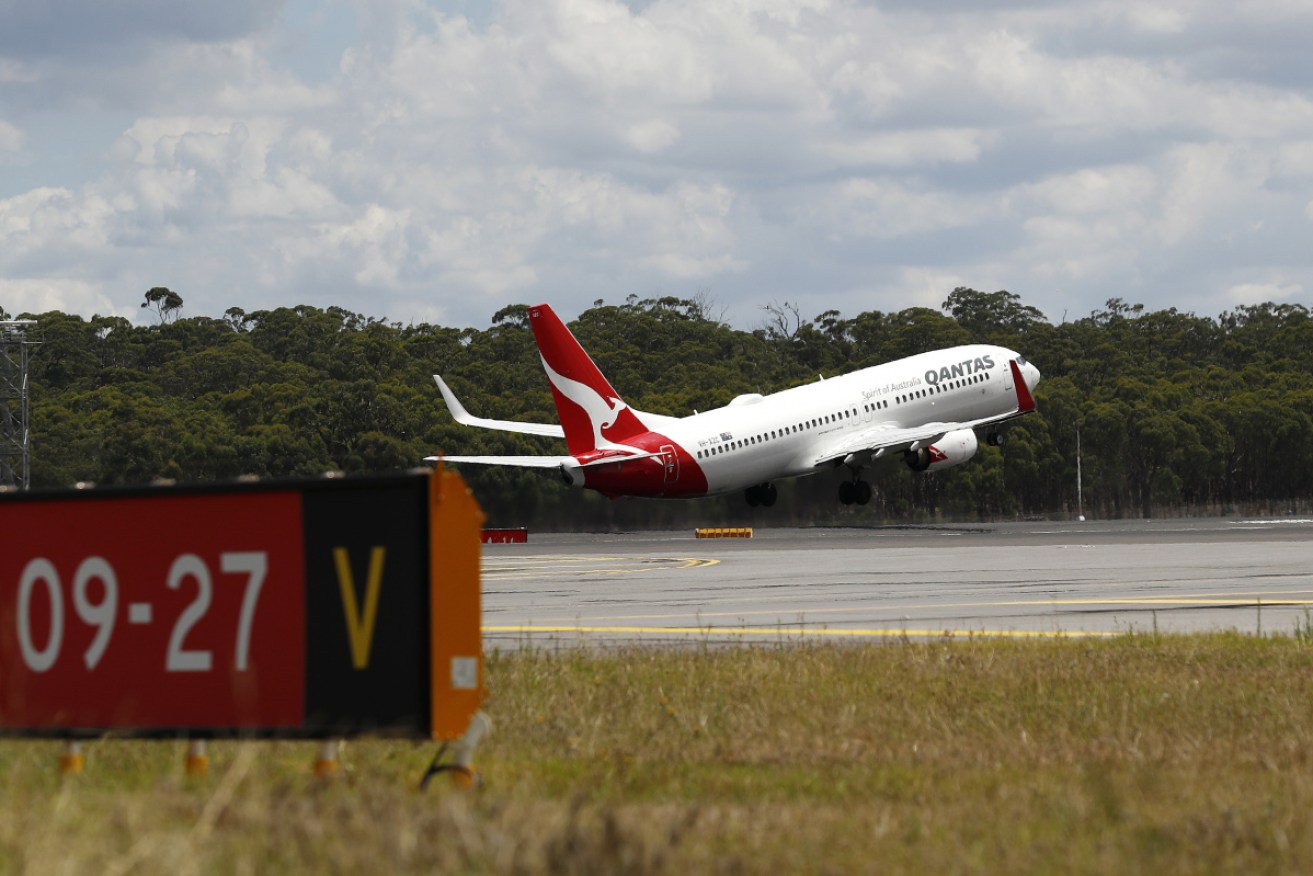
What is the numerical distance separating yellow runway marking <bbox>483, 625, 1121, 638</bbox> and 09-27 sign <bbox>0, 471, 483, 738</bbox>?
41.5 ft

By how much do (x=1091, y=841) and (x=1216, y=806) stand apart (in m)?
1.49

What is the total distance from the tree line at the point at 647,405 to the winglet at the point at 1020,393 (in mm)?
5730

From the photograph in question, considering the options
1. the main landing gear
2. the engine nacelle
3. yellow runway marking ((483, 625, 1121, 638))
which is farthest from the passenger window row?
yellow runway marking ((483, 625, 1121, 638))

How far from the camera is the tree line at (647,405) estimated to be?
7594cm

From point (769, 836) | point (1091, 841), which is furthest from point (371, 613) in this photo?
point (1091, 841)

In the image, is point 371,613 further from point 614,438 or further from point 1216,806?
point 614,438

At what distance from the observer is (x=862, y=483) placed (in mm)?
65125

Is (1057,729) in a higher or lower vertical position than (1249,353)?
lower

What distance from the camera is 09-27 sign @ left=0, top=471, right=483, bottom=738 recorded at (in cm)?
881

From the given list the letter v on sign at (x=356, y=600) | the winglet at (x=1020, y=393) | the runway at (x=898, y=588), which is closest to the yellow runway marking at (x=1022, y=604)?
the runway at (x=898, y=588)

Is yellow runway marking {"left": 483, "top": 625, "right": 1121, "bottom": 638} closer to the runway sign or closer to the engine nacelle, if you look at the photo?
the runway sign

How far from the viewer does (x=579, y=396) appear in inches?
2280

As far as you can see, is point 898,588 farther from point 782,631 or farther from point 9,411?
point 9,411

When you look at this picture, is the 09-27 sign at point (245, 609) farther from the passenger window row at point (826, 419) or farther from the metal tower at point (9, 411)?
the metal tower at point (9, 411)
